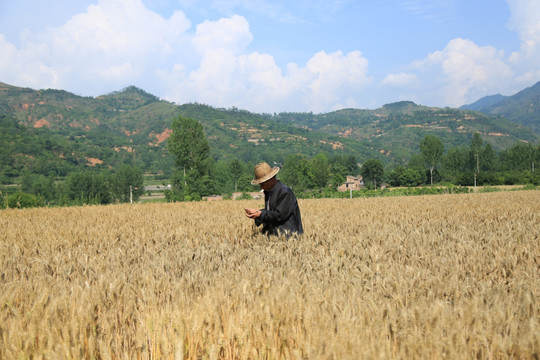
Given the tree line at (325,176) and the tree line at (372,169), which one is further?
the tree line at (325,176)

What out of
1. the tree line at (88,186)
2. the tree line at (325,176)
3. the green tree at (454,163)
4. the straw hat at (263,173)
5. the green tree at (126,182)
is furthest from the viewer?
the green tree at (454,163)

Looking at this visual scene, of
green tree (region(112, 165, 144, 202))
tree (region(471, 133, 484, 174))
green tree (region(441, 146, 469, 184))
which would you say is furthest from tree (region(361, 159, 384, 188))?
green tree (region(112, 165, 144, 202))

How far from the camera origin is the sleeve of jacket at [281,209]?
18.0ft

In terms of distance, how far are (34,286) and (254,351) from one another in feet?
7.89

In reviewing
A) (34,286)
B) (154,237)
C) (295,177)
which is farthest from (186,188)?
(34,286)

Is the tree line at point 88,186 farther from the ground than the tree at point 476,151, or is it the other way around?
the tree at point 476,151

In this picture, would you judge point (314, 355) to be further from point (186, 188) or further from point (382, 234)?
point (186, 188)

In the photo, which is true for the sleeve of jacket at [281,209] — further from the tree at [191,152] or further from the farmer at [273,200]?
the tree at [191,152]

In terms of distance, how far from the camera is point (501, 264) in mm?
4102

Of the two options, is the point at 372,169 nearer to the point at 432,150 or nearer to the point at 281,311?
the point at 432,150

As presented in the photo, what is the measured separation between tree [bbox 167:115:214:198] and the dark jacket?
44.4m

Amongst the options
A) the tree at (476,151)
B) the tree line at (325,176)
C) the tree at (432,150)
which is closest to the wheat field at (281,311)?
the tree line at (325,176)

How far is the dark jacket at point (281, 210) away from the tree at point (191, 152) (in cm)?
4445

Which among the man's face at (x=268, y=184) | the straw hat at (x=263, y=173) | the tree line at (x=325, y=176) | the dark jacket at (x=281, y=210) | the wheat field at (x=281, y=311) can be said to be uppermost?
the tree line at (x=325, y=176)
